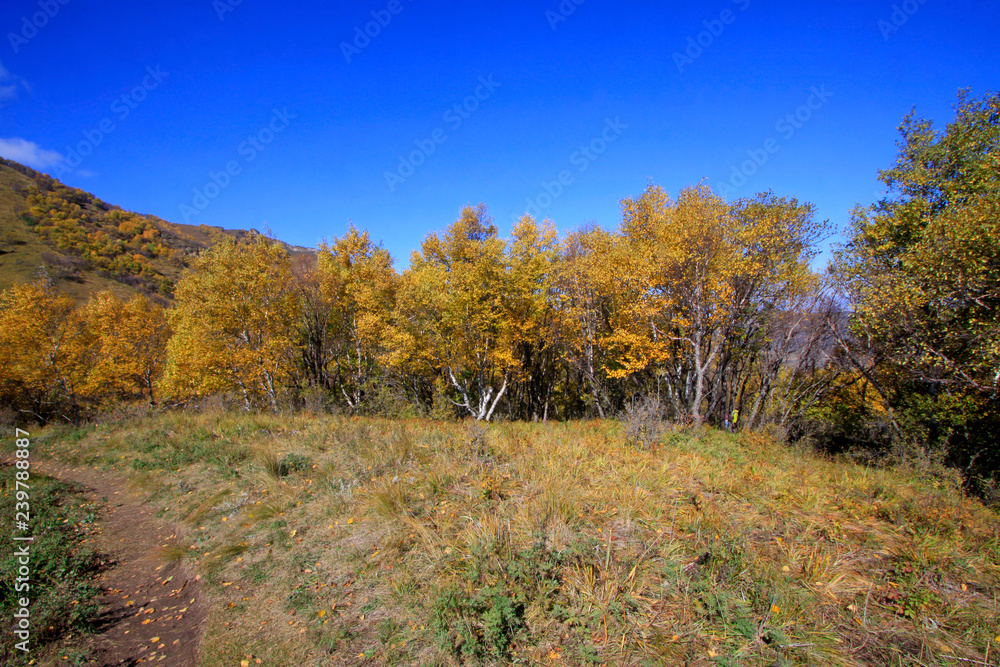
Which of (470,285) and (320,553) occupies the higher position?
(470,285)

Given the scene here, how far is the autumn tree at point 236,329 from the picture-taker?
18.0 meters

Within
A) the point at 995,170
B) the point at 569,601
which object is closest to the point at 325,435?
the point at 569,601

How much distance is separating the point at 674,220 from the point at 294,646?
53.1ft

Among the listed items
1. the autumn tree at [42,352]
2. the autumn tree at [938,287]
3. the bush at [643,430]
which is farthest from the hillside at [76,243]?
the autumn tree at [938,287]

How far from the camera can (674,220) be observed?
48.0 feet

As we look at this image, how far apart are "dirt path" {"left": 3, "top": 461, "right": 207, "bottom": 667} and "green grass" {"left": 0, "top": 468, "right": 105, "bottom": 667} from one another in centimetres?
19

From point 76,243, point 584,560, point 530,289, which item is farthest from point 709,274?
point 76,243

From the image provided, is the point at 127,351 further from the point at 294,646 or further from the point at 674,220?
the point at 674,220

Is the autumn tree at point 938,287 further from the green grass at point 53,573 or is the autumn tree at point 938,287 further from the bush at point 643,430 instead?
the green grass at point 53,573

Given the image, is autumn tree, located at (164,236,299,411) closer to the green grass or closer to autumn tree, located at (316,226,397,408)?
autumn tree, located at (316,226,397,408)

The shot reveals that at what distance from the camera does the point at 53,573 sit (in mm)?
5445

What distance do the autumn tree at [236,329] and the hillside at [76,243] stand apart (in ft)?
94.8

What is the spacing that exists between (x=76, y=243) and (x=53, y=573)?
96.9m

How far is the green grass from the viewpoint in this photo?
4352 mm
